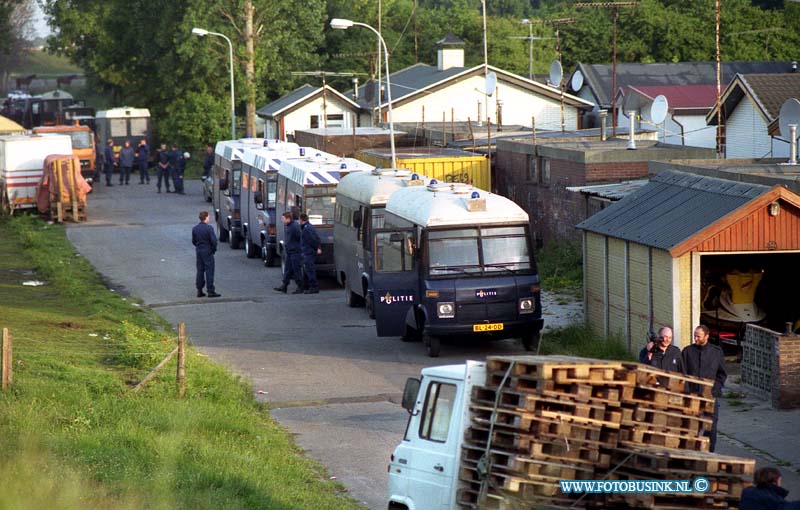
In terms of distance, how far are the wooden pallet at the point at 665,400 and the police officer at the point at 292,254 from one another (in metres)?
16.5

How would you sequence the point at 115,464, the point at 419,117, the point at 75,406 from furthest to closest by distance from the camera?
the point at 419,117
the point at 75,406
the point at 115,464

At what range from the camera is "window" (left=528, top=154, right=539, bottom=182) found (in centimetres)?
2994

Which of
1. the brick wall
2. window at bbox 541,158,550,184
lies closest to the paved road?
the brick wall

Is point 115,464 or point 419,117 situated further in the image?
point 419,117

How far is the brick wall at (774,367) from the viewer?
15484 millimetres

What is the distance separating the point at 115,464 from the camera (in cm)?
1173

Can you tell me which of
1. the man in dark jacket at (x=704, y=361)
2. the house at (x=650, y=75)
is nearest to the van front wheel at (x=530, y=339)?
the man in dark jacket at (x=704, y=361)

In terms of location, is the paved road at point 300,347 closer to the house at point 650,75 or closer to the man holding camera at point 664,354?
the man holding camera at point 664,354

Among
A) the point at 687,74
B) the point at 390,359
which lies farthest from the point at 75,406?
the point at 687,74

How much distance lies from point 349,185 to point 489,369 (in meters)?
15.2

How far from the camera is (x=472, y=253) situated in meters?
19.2

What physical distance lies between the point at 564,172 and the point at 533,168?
231 cm

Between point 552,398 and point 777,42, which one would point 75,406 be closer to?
point 552,398

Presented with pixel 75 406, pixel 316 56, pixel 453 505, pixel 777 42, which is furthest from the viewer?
pixel 777 42
